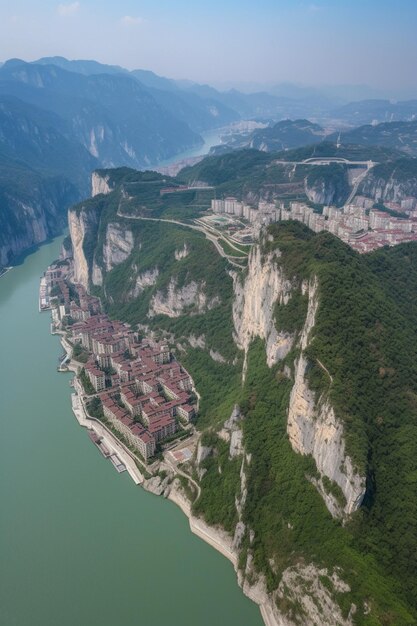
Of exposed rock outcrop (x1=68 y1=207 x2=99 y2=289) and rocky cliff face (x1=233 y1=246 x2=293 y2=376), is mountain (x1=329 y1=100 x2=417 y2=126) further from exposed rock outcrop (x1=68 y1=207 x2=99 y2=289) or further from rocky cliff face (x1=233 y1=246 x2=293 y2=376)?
rocky cliff face (x1=233 y1=246 x2=293 y2=376)

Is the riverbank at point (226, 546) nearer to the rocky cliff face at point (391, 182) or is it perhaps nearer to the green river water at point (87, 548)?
the green river water at point (87, 548)

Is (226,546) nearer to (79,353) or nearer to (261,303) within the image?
(261,303)

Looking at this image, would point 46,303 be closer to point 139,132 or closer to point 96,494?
point 96,494

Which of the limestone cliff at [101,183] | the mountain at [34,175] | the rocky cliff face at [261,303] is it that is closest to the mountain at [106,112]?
the mountain at [34,175]

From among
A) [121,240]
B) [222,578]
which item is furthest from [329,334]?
[121,240]

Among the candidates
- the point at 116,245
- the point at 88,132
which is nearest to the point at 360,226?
the point at 116,245

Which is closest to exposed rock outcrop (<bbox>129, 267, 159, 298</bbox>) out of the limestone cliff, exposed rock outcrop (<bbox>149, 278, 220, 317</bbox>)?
exposed rock outcrop (<bbox>149, 278, 220, 317</bbox>)
